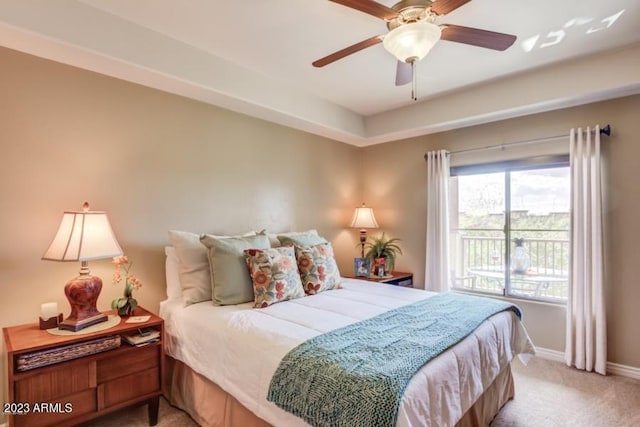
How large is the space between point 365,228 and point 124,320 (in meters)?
2.94

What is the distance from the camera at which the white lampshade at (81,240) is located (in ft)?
6.08

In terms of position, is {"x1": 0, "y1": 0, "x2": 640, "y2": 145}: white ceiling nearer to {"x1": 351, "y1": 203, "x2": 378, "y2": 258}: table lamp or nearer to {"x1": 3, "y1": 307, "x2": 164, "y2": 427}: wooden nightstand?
{"x1": 351, "y1": 203, "x2": 378, "y2": 258}: table lamp

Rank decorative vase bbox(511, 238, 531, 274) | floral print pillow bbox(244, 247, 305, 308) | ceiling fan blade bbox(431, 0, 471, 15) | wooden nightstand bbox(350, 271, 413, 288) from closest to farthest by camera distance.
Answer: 1. ceiling fan blade bbox(431, 0, 471, 15)
2. floral print pillow bbox(244, 247, 305, 308)
3. decorative vase bbox(511, 238, 531, 274)
4. wooden nightstand bbox(350, 271, 413, 288)

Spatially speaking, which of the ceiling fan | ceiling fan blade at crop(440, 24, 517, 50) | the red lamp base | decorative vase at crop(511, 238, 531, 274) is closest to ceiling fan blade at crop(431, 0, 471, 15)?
the ceiling fan

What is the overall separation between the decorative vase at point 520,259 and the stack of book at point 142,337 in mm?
3313

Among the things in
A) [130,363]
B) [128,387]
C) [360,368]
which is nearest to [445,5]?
[360,368]

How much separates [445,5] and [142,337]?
243 centimetres

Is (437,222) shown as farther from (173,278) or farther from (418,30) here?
(173,278)

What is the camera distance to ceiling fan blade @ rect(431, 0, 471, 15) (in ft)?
4.97

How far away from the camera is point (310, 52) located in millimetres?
2602

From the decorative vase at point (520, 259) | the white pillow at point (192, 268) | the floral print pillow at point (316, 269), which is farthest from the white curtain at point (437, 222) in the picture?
the white pillow at point (192, 268)

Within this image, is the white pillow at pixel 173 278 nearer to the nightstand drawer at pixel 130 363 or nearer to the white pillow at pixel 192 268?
the white pillow at pixel 192 268

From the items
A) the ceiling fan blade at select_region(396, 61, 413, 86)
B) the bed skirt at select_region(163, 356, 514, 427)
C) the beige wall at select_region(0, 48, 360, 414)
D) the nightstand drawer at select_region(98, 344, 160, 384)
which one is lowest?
the bed skirt at select_region(163, 356, 514, 427)

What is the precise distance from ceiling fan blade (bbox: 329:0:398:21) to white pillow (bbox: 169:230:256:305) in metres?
1.84
